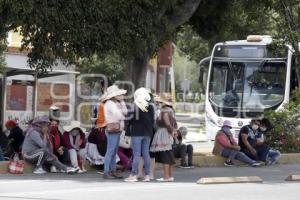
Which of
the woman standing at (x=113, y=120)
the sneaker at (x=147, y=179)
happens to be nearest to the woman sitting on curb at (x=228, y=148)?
the sneaker at (x=147, y=179)

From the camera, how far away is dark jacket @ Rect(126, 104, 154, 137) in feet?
42.1

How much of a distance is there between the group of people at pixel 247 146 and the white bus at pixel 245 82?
3521mm

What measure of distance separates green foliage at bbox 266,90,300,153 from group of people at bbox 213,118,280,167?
1151 mm

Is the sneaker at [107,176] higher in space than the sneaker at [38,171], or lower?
lower

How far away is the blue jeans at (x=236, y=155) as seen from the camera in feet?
53.8

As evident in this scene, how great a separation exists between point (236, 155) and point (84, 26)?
506cm

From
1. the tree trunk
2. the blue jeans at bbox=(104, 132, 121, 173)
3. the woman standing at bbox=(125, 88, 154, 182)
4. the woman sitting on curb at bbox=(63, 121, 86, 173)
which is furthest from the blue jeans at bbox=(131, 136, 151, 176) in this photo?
the tree trunk

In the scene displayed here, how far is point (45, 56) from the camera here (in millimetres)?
14836

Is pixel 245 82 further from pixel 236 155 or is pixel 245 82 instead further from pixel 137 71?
pixel 236 155

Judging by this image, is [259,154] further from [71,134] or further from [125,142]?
[71,134]

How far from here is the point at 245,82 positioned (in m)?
21.3

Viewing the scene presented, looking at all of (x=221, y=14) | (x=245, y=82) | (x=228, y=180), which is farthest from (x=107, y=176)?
(x=245, y=82)

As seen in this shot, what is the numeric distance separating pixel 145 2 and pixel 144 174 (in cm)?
379

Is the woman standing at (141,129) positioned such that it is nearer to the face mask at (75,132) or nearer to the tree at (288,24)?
the face mask at (75,132)
